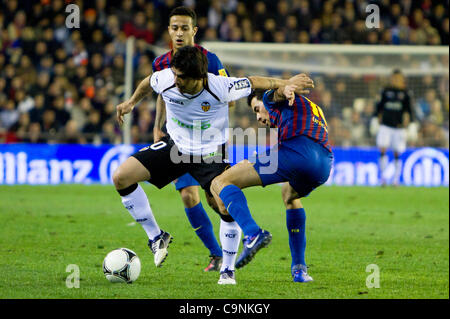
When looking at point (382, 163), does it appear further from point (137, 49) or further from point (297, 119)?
point (297, 119)

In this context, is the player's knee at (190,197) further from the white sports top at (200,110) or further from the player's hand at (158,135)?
the white sports top at (200,110)

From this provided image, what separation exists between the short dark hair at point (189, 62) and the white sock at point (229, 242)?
4.35 ft

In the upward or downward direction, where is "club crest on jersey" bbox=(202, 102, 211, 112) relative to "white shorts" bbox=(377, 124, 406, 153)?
upward

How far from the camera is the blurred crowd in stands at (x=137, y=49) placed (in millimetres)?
17781

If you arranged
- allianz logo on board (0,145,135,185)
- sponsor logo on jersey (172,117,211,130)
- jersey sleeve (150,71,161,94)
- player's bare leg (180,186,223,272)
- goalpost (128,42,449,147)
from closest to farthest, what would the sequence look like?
jersey sleeve (150,71,161,94) → sponsor logo on jersey (172,117,211,130) → player's bare leg (180,186,223,272) → allianz logo on board (0,145,135,185) → goalpost (128,42,449,147)

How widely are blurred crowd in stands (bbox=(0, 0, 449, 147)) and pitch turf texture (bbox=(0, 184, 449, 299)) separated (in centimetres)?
323

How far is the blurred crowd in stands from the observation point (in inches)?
700

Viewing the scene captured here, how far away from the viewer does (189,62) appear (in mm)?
6031

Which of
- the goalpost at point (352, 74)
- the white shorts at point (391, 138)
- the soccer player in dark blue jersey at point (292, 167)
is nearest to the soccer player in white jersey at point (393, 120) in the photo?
the white shorts at point (391, 138)

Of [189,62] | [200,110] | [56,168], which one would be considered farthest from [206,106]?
[56,168]

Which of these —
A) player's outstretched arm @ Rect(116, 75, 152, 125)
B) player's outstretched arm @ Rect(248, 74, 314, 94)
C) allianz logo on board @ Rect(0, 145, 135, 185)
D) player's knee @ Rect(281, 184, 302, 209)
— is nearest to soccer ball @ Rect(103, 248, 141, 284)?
player's outstretched arm @ Rect(116, 75, 152, 125)

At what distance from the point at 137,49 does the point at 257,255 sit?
12.5 metres

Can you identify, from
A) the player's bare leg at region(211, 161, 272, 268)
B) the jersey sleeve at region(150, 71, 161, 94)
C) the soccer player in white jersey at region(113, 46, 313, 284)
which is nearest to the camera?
the player's bare leg at region(211, 161, 272, 268)

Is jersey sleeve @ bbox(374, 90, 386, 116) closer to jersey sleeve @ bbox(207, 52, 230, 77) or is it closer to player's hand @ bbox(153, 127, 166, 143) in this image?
player's hand @ bbox(153, 127, 166, 143)
